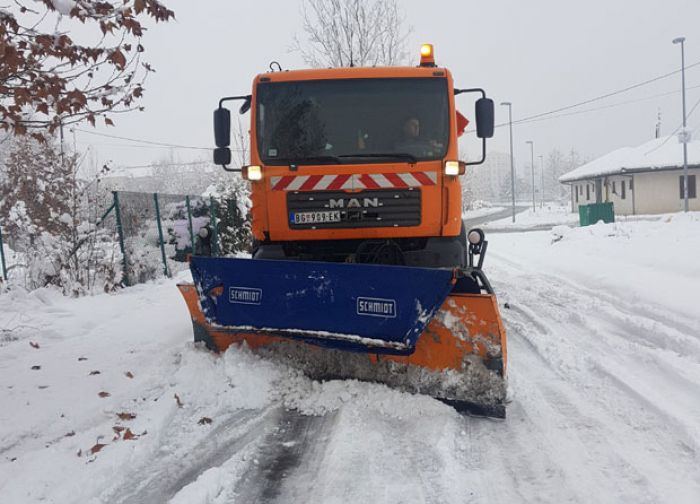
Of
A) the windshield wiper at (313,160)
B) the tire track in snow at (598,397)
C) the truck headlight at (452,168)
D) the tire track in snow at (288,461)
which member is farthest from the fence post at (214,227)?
the tire track in snow at (288,461)

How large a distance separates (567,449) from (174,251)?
11130 millimetres

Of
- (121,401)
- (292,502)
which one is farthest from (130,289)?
(292,502)

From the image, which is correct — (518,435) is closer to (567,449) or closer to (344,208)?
(567,449)

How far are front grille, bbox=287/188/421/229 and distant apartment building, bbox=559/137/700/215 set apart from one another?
35168 millimetres

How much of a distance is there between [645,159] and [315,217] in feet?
126

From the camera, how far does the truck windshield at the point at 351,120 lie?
4867mm

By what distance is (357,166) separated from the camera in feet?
15.5

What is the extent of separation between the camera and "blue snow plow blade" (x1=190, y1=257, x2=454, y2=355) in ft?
11.9

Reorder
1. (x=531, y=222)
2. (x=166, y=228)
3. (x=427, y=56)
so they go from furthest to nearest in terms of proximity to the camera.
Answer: (x=531, y=222)
(x=166, y=228)
(x=427, y=56)

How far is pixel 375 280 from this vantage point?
369 centimetres

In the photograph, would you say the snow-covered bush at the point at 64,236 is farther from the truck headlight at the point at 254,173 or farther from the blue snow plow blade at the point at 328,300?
the blue snow plow blade at the point at 328,300

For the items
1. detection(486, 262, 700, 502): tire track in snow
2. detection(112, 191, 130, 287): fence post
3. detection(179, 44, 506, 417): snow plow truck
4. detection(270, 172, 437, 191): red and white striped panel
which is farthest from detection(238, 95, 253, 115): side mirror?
detection(112, 191, 130, 287): fence post

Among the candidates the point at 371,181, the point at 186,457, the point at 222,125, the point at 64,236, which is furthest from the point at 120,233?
the point at 186,457

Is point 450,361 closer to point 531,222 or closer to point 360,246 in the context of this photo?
point 360,246
